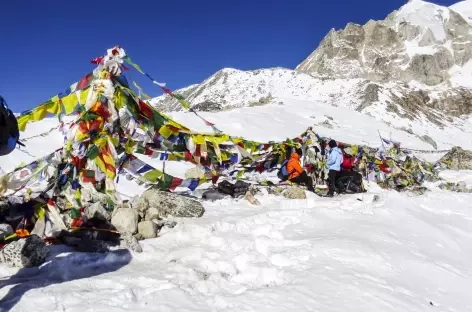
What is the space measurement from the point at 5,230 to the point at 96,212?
1105 millimetres

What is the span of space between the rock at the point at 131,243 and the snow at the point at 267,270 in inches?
4.6

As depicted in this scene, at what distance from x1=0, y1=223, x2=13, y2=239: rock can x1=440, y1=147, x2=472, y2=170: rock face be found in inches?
895

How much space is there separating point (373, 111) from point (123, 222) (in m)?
57.3

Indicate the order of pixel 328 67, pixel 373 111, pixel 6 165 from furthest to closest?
pixel 328 67
pixel 373 111
pixel 6 165

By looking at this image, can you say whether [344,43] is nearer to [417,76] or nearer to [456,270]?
[417,76]

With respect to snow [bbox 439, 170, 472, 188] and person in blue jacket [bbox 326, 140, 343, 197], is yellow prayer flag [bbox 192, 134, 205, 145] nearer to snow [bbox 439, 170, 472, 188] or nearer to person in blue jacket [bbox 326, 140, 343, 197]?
person in blue jacket [bbox 326, 140, 343, 197]

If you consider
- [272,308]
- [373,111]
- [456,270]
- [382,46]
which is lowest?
[456,270]

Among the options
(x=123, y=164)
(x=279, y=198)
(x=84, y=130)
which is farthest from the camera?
(x=279, y=198)

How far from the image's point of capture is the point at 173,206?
6.77 meters

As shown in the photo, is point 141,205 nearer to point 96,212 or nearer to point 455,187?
point 96,212

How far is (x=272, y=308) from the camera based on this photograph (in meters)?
3.54

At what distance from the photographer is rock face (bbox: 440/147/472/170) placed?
22.5 m

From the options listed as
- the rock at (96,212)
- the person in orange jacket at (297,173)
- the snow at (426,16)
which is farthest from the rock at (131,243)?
the snow at (426,16)

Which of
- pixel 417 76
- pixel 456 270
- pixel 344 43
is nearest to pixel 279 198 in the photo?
pixel 456 270
